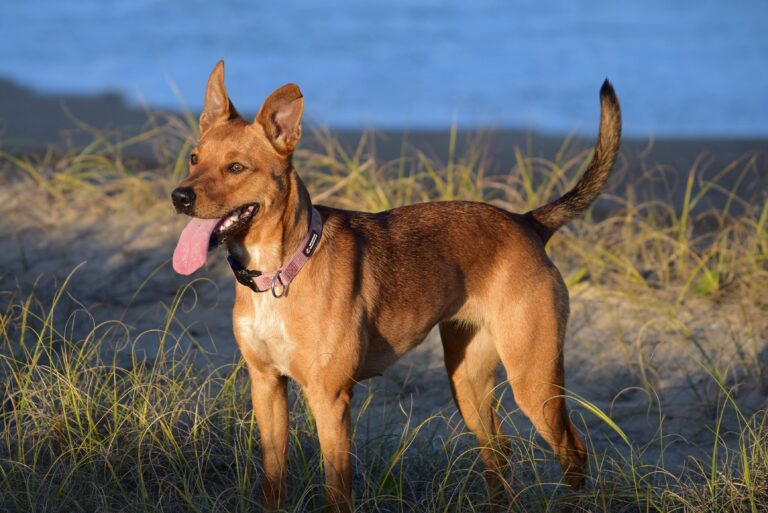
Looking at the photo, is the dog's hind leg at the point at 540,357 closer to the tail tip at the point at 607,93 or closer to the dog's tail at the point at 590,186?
the dog's tail at the point at 590,186

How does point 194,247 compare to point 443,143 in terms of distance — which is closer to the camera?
point 194,247

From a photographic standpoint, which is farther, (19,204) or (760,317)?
(19,204)

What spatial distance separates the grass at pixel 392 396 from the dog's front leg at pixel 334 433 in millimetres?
173

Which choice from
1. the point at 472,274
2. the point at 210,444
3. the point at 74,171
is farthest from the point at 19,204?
the point at 472,274

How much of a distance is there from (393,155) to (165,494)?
7799 millimetres

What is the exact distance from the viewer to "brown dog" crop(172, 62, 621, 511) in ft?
14.4

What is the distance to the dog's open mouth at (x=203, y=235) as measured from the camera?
14.0 feet

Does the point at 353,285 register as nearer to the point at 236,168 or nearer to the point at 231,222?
the point at 231,222

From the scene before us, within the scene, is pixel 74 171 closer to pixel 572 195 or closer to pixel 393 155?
pixel 393 155

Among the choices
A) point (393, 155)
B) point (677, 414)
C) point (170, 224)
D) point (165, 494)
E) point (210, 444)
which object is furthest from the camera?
point (393, 155)

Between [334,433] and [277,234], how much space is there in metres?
0.86

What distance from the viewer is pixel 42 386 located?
5.46m

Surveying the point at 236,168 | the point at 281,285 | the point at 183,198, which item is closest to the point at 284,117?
the point at 236,168

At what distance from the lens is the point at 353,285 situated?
4.60m
